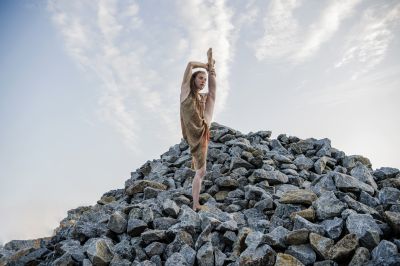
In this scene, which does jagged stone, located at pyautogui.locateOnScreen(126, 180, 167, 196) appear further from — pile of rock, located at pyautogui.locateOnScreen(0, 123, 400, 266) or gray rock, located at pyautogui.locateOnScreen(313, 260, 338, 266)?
gray rock, located at pyautogui.locateOnScreen(313, 260, 338, 266)

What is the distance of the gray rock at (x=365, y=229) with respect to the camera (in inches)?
173

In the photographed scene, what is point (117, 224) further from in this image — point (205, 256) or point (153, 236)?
point (205, 256)

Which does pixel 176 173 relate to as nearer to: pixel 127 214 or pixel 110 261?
pixel 127 214

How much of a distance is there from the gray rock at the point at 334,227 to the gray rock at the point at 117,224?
3.47 metres

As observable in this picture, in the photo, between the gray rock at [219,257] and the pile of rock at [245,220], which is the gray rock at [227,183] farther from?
the gray rock at [219,257]

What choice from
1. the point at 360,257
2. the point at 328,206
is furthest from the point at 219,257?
the point at 328,206

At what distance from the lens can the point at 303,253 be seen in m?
4.39

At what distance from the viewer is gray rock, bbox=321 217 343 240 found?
15.5ft

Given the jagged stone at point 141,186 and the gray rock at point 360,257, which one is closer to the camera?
the gray rock at point 360,257

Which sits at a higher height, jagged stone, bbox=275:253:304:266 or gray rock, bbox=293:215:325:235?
gray rock, bbox=293:215:325:235

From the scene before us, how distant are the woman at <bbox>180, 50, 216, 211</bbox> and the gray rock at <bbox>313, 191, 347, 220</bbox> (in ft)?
7.40

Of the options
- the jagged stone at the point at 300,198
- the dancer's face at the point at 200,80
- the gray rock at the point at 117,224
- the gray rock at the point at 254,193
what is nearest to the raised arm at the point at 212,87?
the dancer's face at the point at 200,80

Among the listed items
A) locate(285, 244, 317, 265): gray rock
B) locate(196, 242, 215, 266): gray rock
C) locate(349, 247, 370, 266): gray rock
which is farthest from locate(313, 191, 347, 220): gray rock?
locate(196, 242, 215, 266): gray rock

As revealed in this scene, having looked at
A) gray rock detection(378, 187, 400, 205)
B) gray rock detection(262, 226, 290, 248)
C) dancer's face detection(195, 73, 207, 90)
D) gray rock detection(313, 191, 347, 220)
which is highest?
dancer's face detection(195, 73, 207, 90)
